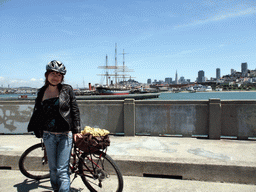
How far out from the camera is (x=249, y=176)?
405 cm

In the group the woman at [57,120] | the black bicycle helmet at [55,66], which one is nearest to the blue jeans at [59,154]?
the woman at [57,120]

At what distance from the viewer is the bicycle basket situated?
9.95ft

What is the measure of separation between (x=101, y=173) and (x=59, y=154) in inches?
29.8

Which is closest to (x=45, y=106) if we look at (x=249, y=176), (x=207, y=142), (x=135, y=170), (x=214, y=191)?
(x=135, y=170)

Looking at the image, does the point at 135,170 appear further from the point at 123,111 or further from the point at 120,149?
the point at 123,111

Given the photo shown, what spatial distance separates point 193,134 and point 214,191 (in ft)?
11.7

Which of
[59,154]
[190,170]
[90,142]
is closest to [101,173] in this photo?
[90,142]

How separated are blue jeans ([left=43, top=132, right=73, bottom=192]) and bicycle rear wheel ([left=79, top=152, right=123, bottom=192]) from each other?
1.34ft

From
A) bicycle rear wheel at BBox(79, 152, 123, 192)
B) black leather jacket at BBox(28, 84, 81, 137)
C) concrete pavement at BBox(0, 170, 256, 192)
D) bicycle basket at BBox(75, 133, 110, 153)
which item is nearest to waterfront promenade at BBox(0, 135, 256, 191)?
concrete pavement at BBox(0, 170, 256, 192)

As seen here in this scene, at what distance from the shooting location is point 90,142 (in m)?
3.03

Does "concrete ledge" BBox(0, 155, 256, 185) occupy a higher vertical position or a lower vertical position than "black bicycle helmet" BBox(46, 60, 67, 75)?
lower

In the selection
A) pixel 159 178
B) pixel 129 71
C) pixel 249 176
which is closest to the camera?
pixel 249 176

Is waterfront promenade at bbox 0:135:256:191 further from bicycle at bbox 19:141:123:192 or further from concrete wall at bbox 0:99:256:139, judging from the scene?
concrete wall at bbox 0:99:256:139

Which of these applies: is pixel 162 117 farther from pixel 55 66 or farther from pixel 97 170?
pixel 55 66
